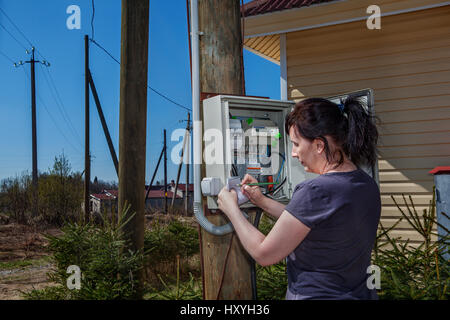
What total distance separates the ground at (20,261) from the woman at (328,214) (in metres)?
4.86

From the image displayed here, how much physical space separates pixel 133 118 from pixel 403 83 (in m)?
4.02

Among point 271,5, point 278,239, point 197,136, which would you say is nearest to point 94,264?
point 197,136

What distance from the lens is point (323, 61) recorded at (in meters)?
6.44

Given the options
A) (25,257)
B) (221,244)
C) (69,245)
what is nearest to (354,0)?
(221,244)

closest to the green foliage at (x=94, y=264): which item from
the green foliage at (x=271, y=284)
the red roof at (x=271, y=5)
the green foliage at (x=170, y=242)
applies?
the green foliage at (x=271, y=284)

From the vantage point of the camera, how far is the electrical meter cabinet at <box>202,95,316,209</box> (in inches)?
101

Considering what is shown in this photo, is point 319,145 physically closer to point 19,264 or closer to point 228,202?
point 228,202

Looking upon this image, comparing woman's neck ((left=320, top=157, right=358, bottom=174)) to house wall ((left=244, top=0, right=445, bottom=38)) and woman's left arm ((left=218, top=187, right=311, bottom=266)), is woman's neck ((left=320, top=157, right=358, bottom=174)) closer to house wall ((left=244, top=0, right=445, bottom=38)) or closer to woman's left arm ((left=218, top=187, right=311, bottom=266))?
woman's left arm ((left=218, top=187, right=311, bottom=266))

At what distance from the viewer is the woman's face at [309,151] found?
1716 mm

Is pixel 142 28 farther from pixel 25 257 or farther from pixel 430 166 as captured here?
pixel 25 257

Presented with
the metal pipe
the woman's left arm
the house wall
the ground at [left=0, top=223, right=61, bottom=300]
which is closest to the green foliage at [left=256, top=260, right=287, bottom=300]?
the metal pipe

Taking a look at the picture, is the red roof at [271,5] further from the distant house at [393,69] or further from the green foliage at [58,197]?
the green foliage at [58,197]

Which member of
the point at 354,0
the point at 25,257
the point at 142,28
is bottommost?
the point at 25,257
